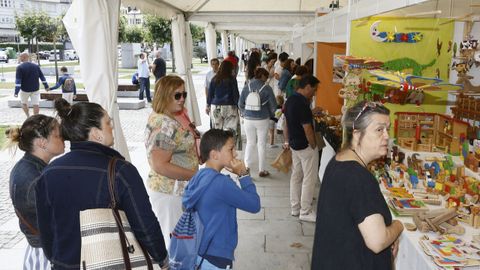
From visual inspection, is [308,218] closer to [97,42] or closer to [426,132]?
[426,132]

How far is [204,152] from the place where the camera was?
7.45ft

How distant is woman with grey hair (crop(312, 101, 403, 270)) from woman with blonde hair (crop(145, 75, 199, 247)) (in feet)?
3.95

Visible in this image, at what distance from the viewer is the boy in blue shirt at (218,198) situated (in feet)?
7.09

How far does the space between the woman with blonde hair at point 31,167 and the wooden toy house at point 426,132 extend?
3.16 meters

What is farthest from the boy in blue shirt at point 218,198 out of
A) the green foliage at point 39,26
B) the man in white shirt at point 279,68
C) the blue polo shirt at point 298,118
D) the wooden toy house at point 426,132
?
the green foliage at point 39,26

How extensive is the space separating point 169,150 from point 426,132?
2621 mm

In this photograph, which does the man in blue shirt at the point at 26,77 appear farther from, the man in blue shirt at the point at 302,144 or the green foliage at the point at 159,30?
the green foliage at the point at 159,30

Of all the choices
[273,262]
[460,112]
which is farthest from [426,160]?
[273,262]

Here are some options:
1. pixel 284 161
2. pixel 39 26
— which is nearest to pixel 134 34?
pixel 39 26

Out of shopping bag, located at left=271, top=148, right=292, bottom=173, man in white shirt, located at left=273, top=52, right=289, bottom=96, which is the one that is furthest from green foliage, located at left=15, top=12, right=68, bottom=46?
shopping bag, located at left=271, top=148, right=292, bottom=173

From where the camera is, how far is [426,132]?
13.5ft

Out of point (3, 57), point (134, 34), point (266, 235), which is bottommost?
point (266, 235)

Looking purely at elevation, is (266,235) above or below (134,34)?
below

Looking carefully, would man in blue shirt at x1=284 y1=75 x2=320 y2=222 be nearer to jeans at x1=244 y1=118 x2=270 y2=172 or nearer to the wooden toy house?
the wooden toy house
